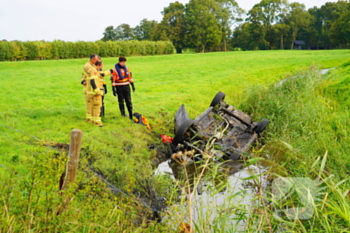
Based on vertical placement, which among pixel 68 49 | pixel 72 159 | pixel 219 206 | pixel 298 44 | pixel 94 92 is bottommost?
pixel 219 206

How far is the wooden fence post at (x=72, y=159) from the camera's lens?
376 cm

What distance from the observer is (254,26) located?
7250 centimetres

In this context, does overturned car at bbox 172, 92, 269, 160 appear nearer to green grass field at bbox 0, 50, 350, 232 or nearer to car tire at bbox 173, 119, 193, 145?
car tire at bbox 173, 119, 193, 145

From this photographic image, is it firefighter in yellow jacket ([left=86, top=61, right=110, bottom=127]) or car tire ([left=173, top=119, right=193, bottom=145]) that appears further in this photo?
firefighter in yellow jacket ([left=86, top=61, right=110, bottom=127])

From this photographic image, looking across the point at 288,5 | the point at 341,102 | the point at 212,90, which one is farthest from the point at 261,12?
the point at 341,102

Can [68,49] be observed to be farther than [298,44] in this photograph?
No

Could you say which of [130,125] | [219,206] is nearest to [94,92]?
[130,125]

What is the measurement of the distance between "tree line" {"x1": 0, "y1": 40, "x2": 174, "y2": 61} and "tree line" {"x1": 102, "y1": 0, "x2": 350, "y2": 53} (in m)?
13.6

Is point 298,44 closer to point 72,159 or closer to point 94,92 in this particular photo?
point 94,92

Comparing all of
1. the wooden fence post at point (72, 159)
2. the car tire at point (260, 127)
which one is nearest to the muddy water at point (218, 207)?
the wooden fence post at point (72, 159)

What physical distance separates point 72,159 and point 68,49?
125ft

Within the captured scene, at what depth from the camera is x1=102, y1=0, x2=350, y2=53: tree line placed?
63031mm

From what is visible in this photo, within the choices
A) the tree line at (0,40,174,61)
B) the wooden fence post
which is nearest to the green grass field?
the wooden fence post

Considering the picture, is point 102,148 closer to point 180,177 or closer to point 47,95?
point 180,177
